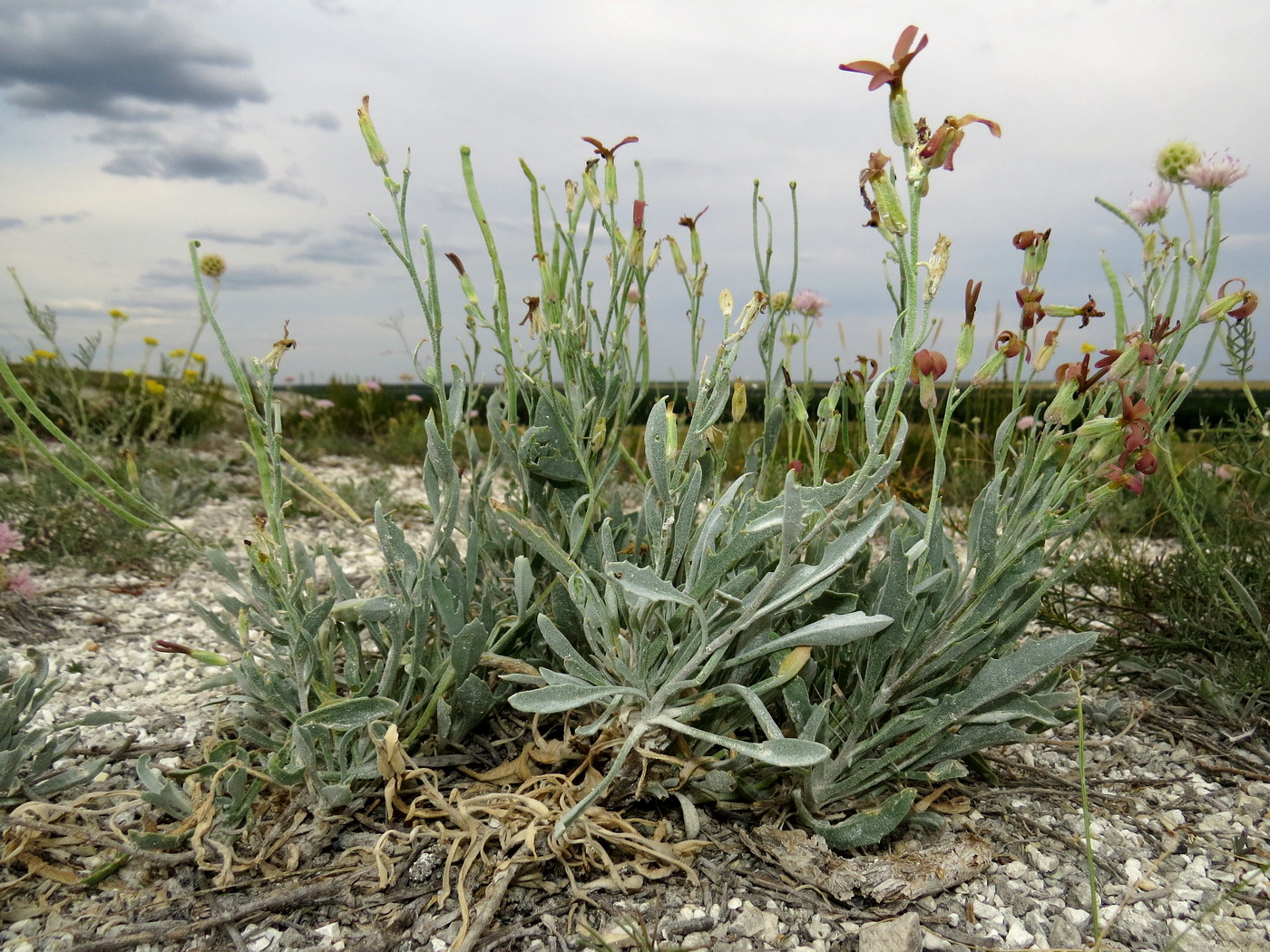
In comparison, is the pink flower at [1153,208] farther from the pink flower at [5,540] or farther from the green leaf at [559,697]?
the pink flower at [5,540]

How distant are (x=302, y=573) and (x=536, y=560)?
1.72ft

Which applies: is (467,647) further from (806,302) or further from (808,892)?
(806,302)

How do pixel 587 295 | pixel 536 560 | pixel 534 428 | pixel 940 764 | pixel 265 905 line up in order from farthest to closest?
pixel 536 560 → pixel 587 295 → pixel 534 428 → pixel 940 764 → pixel 265 905

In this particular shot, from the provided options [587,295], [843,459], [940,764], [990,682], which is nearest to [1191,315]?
[990,682]

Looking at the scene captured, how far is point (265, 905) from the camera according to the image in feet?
4.42

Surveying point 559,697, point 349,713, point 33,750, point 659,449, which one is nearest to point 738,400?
point 659,449

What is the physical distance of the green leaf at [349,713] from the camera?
A: 1.46m

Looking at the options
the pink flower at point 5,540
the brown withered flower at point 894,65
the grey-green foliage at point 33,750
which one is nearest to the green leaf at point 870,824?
the brown withered flower at point 894,65

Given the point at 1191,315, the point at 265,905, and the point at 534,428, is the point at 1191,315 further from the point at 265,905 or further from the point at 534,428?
the point at 265,905

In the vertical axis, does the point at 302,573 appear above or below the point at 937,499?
below

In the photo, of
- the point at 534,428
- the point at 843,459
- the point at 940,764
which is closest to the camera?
the point at 940,764

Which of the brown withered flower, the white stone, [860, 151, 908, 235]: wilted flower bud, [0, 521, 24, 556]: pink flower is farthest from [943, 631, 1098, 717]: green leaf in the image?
[0, 521, 24, 556]: pink flower

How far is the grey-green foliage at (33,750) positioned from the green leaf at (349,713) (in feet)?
1.54

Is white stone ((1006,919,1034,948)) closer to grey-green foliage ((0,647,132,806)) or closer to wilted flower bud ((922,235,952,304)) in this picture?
wilted flower bud ((922,235,952,304))
